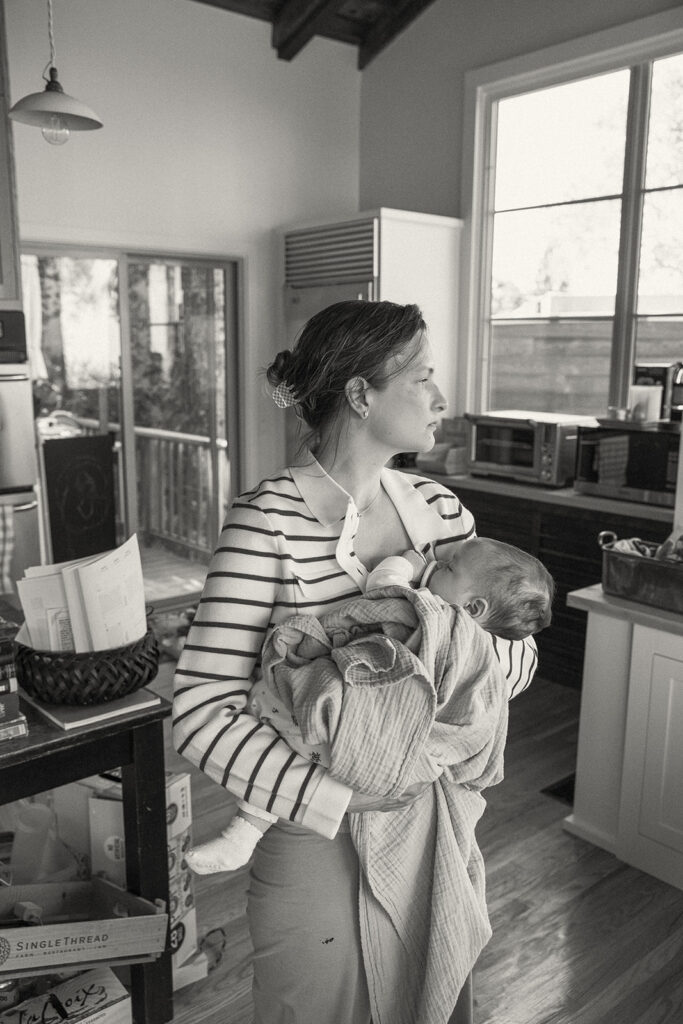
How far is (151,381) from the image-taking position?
15.5 feet

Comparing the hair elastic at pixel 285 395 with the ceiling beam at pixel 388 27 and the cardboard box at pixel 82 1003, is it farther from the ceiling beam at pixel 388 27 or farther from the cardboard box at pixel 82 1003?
the ceiling beam at pixel 388 27

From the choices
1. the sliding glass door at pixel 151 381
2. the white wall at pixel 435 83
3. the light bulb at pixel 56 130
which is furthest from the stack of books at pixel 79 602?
the white wall at pixel 435 83

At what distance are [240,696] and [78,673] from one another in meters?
0.50

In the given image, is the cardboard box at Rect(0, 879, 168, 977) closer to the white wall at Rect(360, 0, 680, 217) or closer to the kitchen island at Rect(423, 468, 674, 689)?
the kitchen island at Rect(423, 468, 674, 689)

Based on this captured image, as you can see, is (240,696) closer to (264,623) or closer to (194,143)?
(264,623)

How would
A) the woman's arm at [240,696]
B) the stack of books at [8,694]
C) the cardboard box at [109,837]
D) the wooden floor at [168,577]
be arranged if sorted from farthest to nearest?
1. the wooden floor at [168,577]
2. the cardboard box at [109,837]
3. the stack of books at [8,694]
4. the woman's arm at [240,696]

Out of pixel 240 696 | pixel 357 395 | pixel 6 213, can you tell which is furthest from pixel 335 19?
pixel 240 696

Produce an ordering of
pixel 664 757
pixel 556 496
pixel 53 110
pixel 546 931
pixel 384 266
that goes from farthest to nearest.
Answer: pixel 384 266
pixel 556 496
pixel 53 110
pixel 664 757
pixel 546 931

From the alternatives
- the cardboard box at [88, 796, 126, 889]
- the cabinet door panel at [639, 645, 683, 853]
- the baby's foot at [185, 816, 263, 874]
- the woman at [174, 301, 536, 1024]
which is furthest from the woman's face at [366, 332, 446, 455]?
the cabinet door panel at [639, 645, 683, 853]

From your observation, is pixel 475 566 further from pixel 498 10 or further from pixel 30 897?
pixel 498 10

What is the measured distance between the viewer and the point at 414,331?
4.33ft

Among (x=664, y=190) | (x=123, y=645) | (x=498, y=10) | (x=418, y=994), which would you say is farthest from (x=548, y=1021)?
(x=498, y=10)

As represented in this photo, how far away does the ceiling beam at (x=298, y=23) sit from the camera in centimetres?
452

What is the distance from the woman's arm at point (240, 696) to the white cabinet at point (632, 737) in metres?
1.62
